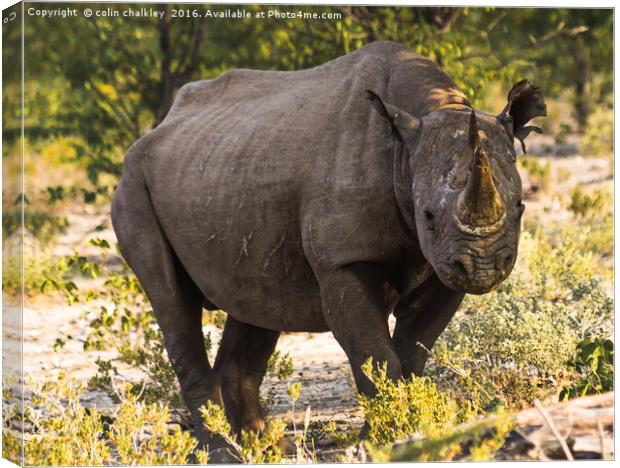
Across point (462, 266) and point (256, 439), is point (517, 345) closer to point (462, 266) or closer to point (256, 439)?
point (462, 266)

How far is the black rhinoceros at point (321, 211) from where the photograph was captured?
27.8ft

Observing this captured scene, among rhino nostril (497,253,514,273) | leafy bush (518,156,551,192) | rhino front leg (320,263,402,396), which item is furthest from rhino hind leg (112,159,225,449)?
leafy bush (518,156,551,192)

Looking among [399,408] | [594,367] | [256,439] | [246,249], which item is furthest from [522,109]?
[256,439]

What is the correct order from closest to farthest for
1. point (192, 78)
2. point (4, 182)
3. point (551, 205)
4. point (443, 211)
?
1. point (443, 211)
2. point (4, 182)
3. point (192, 78)
4. point (551, 205)

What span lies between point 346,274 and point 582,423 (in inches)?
76.7

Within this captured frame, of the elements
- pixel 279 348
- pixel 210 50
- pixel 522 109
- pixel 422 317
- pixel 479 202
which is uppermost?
pixel 210 50

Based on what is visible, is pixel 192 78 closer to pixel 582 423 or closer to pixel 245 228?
pixel 245 228

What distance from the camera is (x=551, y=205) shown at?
17.8m

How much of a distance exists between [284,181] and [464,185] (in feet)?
5.22

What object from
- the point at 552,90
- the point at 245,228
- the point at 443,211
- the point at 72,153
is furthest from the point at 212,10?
the point at 72,153

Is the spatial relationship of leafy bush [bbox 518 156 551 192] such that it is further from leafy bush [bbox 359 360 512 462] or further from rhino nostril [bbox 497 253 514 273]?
rhino nostril [bbox 497 253 514 273]

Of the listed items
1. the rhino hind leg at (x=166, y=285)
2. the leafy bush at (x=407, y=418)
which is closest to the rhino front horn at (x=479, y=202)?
the leafy bush at (x=407, y=418)

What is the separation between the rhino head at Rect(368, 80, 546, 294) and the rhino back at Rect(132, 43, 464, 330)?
0.95ft

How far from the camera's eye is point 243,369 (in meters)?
11.0
